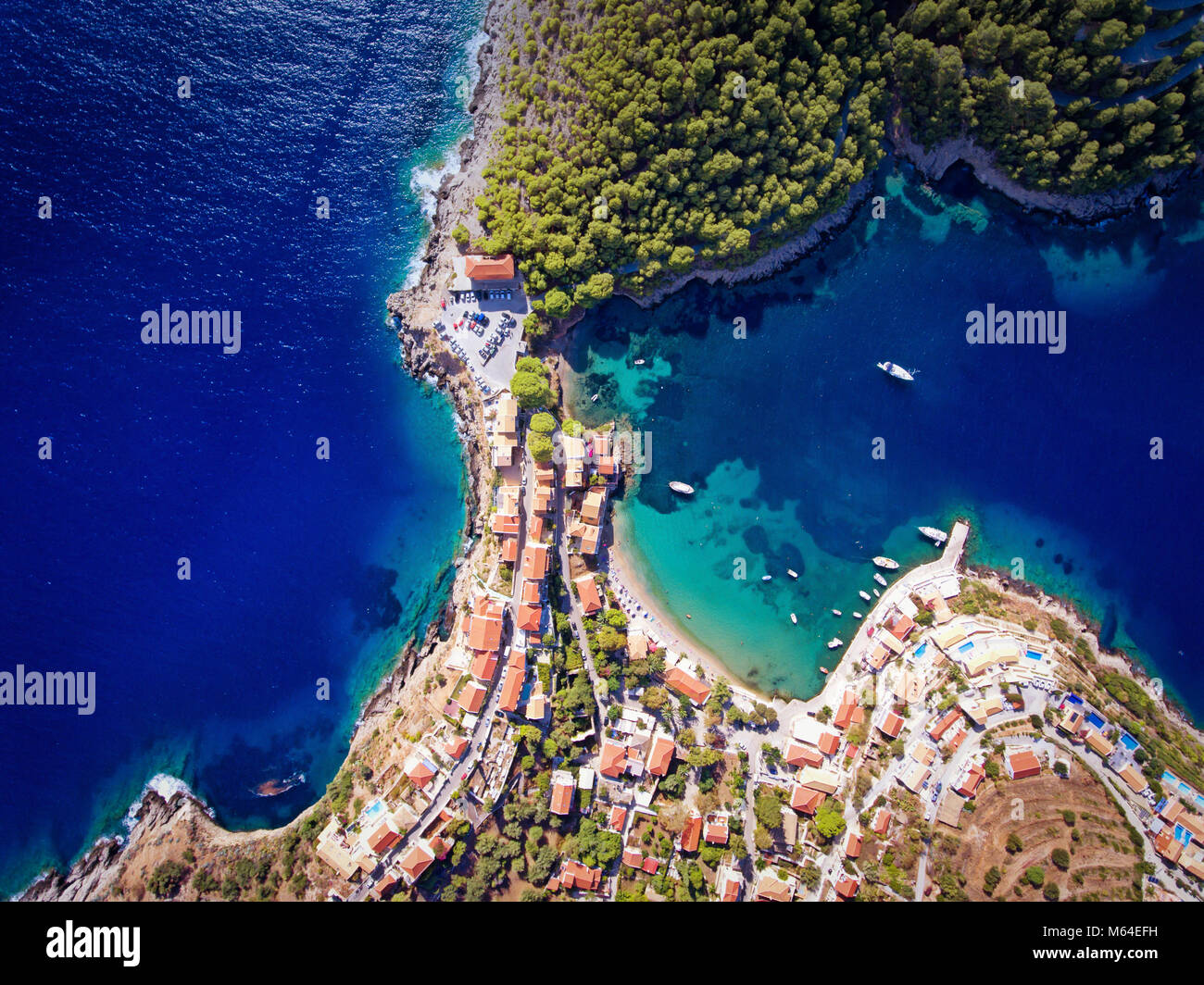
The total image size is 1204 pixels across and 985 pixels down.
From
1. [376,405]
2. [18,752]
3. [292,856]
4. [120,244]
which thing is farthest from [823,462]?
[18,752]

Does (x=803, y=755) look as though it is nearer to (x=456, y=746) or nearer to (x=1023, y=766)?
(x=1023, y=766)

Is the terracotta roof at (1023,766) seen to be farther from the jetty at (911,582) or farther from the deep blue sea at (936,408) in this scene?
the deep blue sea at (936,408)

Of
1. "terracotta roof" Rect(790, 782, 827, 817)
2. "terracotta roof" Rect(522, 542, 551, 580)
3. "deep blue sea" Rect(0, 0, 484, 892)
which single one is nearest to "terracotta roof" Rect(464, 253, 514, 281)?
"deep blue sea" Rect(0, 0, 484, 892)

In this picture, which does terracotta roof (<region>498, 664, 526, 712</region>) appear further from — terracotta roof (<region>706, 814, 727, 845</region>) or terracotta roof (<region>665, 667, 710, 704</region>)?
terracotta roof (<region>706, 814, 727, 845</region>)

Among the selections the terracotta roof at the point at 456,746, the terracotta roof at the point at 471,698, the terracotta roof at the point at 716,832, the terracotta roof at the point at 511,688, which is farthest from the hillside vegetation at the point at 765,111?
the terracotta roof at the point at 716,832

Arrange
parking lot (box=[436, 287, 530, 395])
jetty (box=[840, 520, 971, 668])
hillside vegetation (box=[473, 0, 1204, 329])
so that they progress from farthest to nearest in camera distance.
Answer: jetty (box=[840, 520, 971, 668])
parking lot (box=[436, 287, 530, 395])
hillside vegetation (box=[473, 0, 1204, 329])

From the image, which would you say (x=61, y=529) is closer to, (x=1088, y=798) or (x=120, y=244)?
(x=120, y=244)
